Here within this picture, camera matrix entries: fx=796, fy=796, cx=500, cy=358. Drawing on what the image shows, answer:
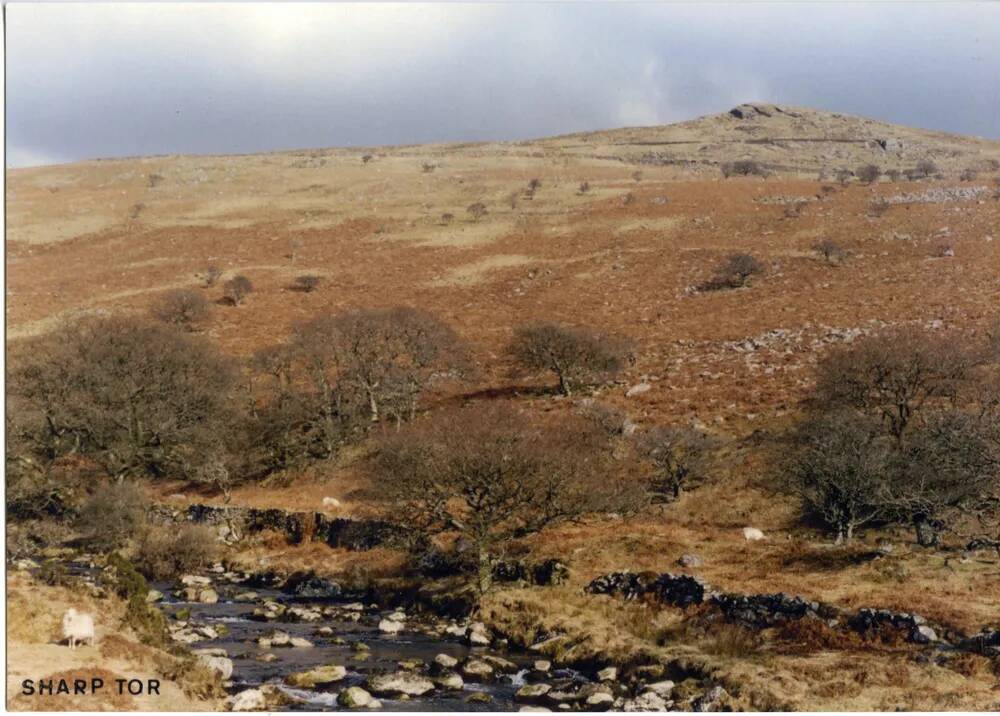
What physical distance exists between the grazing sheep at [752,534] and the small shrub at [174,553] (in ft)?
73.8

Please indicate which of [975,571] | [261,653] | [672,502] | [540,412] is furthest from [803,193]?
[261,653]

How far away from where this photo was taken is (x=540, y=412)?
46000 millimetres

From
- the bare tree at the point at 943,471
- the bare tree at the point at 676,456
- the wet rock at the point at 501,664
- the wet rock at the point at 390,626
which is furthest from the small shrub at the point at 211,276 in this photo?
the bare tree at the point at 943,471

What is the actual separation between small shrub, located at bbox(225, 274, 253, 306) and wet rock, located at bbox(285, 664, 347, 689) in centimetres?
5517

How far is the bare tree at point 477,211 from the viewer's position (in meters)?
97.8

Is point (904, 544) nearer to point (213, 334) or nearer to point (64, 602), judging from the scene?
point (64, 602)

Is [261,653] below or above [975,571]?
below

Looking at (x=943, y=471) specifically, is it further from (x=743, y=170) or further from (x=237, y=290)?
(x=743, y=170)

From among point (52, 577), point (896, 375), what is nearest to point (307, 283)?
point (52, 577)

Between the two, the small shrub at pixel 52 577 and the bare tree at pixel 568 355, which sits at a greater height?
the bare tree at pixel 568 355

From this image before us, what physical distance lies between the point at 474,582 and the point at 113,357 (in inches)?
1097

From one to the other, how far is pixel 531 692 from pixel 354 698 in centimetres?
436

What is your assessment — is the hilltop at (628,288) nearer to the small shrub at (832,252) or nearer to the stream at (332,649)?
the small shrub at (832,252)

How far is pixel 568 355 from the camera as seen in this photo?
50250mm
